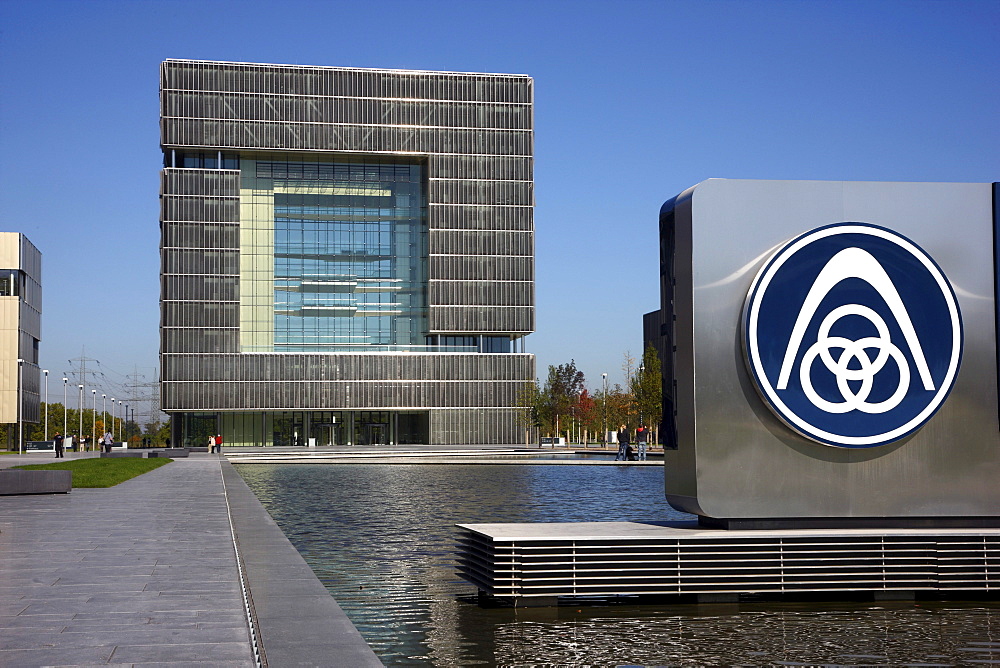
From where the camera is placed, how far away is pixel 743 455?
10617 millimetres

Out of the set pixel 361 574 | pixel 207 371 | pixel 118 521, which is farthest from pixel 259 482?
pixel 207 371

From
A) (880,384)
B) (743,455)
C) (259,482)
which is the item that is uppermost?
(880,384)

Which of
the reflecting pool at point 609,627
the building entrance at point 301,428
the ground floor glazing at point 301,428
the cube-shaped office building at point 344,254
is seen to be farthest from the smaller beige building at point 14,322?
the reflecting pool at point 609,627

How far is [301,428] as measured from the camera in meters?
94.6

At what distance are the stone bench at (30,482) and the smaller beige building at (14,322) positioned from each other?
88914 mm

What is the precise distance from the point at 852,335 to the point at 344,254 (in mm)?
86973

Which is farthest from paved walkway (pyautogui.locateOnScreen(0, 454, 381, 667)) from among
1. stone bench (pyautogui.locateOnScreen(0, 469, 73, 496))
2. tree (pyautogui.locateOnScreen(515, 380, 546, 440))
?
tree (pyautogui.locateOnScreen(515, 380, 546, 440))

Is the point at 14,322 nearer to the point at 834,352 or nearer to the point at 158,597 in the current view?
the point at 158,597

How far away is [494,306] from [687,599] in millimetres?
85743

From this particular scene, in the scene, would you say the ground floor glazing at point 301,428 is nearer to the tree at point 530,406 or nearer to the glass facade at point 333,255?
the glass facade at point 333,255

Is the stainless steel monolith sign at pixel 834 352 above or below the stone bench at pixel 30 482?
above

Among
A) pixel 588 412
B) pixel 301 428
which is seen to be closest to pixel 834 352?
pixel 588 412

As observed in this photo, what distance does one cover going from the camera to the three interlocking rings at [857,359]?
34.9 ft

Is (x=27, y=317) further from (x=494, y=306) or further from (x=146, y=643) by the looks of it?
(x=146, y=643)
